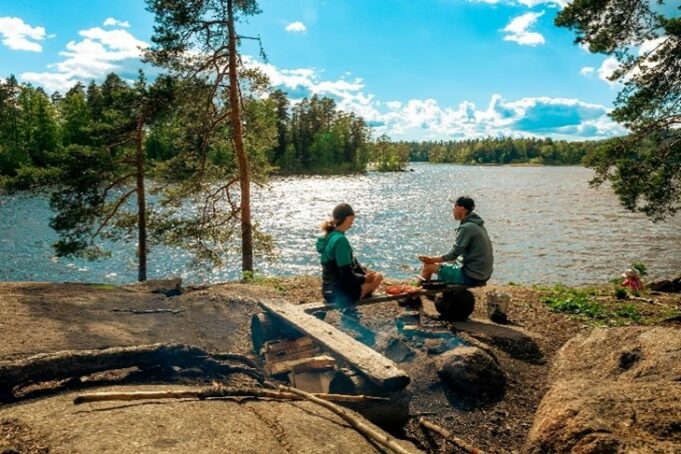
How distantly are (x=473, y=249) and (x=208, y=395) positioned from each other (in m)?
6.02

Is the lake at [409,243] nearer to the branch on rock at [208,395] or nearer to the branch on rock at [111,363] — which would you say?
the branch on rock at [111,363]

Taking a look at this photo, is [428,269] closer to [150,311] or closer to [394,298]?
[394,298]

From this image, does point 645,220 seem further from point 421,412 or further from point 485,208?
point 421,412

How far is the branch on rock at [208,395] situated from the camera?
15.1 feet

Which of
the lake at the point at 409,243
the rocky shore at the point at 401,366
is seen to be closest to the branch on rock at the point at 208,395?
the rocky shore at the point at 401,366

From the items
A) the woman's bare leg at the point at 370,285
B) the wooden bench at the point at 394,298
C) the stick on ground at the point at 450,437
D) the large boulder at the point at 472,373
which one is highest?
the woman's bare leg at the point at 370,285

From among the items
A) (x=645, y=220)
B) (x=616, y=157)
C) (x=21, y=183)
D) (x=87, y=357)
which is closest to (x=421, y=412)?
(x=87, y=357)

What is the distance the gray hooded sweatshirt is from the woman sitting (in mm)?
1726

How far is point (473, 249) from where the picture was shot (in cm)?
952

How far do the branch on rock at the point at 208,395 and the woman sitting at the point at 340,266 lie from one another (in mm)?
2936

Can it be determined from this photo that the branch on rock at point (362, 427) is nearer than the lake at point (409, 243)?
Yes

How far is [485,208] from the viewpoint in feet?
200

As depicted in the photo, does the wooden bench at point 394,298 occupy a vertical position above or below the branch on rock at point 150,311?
above

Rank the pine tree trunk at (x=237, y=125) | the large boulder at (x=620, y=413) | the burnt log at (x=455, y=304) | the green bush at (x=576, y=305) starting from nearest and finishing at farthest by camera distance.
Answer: the large boulder at (x=620, y=413), the burnt log at (x=455, y=304), the green bush at (x=576, y=305), the pine tree trunk at (x=237, y=125)
